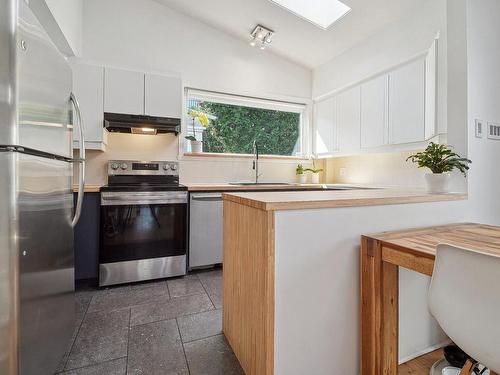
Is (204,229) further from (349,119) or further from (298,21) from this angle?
(298,21)

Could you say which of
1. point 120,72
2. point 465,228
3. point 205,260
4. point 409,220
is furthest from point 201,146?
point 465,228

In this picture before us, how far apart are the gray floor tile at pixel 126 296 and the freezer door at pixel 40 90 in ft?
4.18

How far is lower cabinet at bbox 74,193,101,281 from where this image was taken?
92.8 inches

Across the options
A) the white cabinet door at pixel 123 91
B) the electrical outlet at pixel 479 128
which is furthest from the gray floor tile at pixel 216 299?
the electrical outlet at pixel 479 128

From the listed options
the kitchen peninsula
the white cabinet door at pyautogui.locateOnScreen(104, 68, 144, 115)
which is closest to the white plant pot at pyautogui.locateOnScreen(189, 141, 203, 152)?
the white cabinet door at pyautogui.locateOnScreen(104, 68, 144, 115)

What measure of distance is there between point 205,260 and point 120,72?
2069 millimetres

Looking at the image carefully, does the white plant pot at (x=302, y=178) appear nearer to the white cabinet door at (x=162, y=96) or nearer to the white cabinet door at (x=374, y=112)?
the white cabinet door at (x=374, y=112)

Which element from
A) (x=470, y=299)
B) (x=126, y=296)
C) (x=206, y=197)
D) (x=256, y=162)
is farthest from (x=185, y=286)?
(x=470, y=299)

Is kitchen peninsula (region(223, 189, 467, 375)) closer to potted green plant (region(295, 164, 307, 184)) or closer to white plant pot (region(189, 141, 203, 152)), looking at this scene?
white plant pot (region(189, 141, 203, 152))

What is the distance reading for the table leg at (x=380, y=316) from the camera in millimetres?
1198

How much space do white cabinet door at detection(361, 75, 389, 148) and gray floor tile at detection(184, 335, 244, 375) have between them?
244 cm

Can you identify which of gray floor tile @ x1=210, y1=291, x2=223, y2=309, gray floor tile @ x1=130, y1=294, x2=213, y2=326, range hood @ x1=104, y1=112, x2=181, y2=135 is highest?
range hood @ x1=104, y1=112, x2=181, y2=135

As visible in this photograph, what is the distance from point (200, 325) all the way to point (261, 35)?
10.1 ft

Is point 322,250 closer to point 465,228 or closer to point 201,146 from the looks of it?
point 465,228
